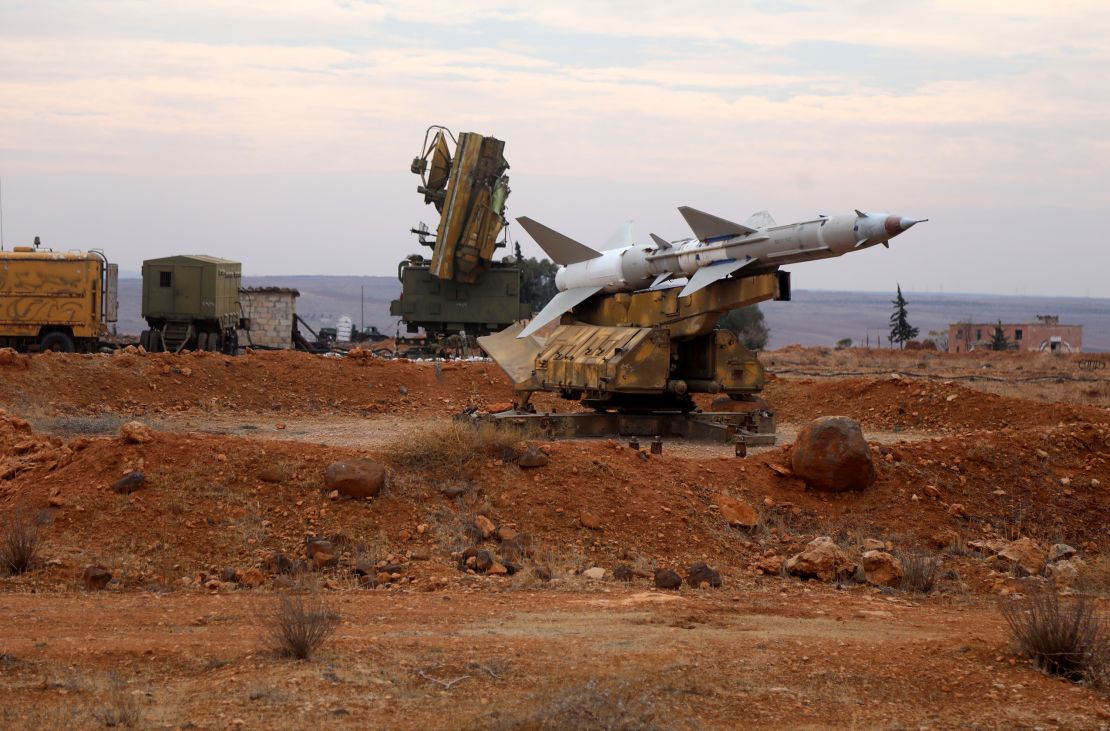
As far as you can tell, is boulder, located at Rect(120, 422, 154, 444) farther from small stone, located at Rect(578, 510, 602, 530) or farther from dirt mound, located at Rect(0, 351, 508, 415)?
dirt mound, located at Rect(0, 351, 508, 415)

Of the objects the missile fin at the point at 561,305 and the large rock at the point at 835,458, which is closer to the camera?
the large rock at the point at 835,458

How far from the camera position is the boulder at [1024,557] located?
1232 centimetres

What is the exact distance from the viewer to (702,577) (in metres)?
11.3

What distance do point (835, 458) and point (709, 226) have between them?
3.96 meters

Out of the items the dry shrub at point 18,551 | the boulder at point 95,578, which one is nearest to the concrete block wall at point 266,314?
the dry shrub at point 18,551

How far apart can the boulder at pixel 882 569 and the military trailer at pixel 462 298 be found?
67.8ft

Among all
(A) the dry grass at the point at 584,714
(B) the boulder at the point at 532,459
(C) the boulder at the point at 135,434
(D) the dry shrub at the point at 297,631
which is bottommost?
(A) the dry grass at the point at 584,714

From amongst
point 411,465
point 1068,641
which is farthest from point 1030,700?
point 411,465

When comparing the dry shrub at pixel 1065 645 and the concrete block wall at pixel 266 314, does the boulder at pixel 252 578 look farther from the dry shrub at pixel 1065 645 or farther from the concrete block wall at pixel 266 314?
the concrete block wall at pixel 266 314

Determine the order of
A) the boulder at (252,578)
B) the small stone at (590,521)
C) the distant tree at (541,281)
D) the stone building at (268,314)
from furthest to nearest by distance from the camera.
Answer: the distant tree at (541,281) < the stone building at (268,314) < the small stone at (590,521) < the boulder at (252,578)

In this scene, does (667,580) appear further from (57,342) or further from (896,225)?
(57,342)

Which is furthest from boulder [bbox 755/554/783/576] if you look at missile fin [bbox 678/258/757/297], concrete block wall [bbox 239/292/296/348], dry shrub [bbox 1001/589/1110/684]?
concrete block wall [bbox 239/292/296/348]

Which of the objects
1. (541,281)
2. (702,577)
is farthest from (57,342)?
(541,281)

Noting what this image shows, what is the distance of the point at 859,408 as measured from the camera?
868 inches
